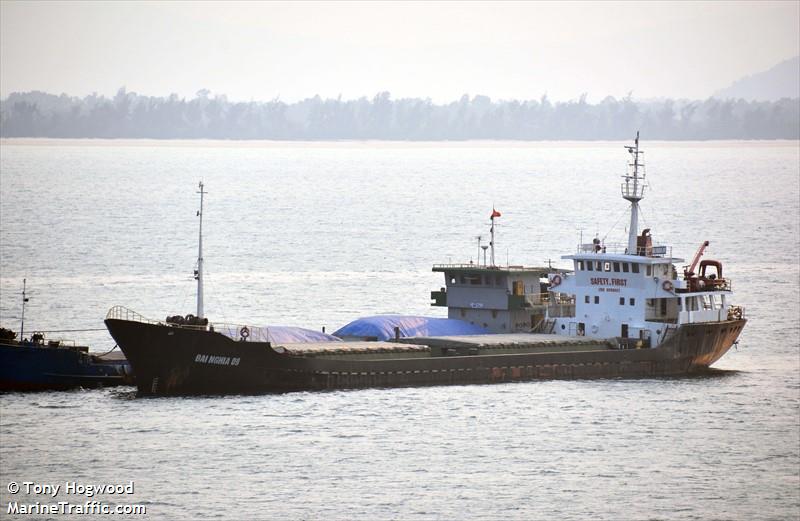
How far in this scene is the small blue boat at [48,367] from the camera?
75312mm

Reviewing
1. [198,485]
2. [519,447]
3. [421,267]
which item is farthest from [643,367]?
[421,267]

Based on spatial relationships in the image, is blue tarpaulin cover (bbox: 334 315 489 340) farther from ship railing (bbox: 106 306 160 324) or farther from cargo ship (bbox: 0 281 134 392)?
cargo ship (bbox: 0 281 134 392)

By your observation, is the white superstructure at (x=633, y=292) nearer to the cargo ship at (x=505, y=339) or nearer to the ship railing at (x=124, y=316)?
the cargo ship at (x=505, y=339)

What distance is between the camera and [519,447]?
66.4m

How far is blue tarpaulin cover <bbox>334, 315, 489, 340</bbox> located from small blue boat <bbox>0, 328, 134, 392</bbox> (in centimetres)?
1209

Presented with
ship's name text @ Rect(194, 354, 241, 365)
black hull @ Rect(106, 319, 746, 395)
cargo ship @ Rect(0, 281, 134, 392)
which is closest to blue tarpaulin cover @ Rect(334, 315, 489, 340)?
black hull @ Rect(106, 319, 746, 395)

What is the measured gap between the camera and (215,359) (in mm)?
74375

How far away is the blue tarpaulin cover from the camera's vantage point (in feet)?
273

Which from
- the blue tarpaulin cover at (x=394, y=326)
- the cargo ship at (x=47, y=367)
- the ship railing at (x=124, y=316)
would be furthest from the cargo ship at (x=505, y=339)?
the cargo ship at (x=47, y=367)

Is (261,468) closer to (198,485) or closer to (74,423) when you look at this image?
(198,485)

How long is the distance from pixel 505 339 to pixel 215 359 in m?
16.2

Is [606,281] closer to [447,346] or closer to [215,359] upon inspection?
[447,346]

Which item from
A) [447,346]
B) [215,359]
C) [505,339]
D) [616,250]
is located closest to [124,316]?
[447,346]

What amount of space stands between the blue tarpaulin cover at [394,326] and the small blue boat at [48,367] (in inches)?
476
